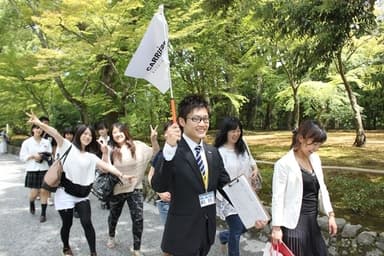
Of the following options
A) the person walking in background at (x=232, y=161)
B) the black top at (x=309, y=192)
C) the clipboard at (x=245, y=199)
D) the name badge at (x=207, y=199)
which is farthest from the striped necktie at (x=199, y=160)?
the person walking in background at (x=232, y=161)

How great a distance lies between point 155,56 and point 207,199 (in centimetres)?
118

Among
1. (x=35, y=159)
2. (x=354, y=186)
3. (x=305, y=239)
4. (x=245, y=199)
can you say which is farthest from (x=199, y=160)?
(x=35, y=159)

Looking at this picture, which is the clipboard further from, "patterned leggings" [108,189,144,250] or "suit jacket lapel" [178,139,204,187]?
"patterned leggings" [108,189,144,250]

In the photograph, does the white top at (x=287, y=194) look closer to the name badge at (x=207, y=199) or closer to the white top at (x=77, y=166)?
the name badge at (x=207, y=199)

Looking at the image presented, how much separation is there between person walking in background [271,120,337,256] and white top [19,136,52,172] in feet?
16.4

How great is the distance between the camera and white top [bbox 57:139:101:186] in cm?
394

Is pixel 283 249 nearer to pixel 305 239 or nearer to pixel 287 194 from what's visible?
pixel 305 239

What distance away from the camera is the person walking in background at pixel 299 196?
272 cm

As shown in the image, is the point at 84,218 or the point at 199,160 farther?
the point at 84,218

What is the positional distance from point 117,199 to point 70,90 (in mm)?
10253

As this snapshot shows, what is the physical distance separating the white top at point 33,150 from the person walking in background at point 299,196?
501 cm

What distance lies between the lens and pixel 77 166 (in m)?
3.96

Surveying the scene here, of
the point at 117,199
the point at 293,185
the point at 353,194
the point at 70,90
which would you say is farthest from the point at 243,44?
the point at 293,185

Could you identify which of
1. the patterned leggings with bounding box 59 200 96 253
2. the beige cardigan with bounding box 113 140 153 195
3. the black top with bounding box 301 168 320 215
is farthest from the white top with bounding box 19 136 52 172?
the black top with bounding box 301 168 320 215
